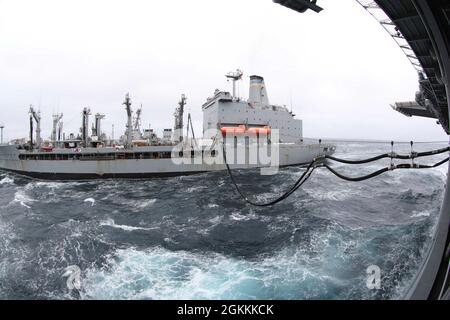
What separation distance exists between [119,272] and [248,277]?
15.8ft

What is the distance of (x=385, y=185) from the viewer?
2394cm

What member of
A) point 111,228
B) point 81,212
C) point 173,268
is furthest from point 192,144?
point 173,268

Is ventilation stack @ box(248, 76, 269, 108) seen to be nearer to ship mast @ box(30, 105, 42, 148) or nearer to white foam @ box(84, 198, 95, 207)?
white foam @ box(84, 198, 95, 207)

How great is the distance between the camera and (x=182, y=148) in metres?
30.7

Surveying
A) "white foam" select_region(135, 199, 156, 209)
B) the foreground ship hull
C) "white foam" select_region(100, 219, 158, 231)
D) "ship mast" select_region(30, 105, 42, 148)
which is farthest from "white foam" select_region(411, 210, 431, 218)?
"ship mast" select_region(30, 105, 42, 148)

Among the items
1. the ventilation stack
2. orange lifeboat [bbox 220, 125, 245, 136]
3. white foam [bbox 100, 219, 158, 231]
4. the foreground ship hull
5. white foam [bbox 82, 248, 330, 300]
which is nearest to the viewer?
white foam [bbox 82, 248, 330, 300]

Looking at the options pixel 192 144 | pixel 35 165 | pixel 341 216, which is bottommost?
pixel 341 216

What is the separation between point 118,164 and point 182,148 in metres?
8.15

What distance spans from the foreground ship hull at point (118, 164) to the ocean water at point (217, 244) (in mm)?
8512

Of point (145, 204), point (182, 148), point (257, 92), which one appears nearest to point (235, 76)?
point (257, 92)

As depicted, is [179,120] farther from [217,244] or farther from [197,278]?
[197,278]

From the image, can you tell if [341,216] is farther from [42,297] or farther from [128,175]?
[128,175]

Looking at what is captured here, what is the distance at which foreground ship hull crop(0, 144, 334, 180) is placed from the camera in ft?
100

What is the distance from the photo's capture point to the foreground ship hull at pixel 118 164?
30.5 meters
